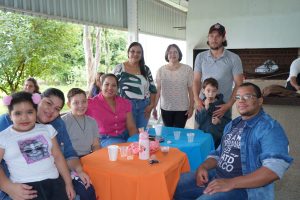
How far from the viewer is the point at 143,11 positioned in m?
6.45

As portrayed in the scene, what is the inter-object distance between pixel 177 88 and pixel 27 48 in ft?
11.4

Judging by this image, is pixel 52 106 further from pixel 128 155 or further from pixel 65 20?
pixel 65 20

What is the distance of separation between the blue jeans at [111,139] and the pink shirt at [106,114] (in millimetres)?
35

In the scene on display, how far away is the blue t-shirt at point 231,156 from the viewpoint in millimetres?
1823

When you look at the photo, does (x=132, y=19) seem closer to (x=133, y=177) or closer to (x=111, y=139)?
(x=111, y=139)

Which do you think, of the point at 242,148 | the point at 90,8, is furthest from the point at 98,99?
the point at 90,8

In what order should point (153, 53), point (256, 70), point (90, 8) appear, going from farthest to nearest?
Answer: point (153, 53)
point (256, 70)
point (90, 8)

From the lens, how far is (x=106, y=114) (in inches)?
113

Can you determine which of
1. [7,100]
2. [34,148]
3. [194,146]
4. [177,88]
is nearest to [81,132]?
[34,148]

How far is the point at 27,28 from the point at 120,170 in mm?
4923

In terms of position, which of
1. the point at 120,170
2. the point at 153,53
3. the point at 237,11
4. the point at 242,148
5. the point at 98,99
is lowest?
the point at 120,170

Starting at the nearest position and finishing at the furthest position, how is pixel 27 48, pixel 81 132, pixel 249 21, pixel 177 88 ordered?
pixel 81 132, pixel 177 88, pixel 27 48, pixel 249 21

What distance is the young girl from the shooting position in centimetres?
170

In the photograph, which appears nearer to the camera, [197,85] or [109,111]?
[109,111]
